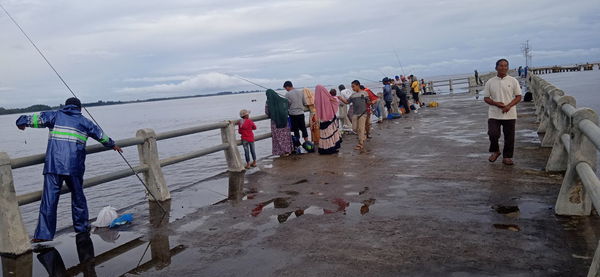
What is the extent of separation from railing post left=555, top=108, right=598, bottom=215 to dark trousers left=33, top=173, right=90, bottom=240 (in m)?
5.82

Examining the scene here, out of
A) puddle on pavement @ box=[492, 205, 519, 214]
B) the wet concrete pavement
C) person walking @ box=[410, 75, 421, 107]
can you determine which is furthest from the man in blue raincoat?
person walking @ box=[410, 75, 421, 107]

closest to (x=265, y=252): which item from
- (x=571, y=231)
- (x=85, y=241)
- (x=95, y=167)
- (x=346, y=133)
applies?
(x=85, y=241)

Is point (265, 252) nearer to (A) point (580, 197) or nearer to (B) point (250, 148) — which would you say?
(A) point (580, 197)

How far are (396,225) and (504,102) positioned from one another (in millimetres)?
3656

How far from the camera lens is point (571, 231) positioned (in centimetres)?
446

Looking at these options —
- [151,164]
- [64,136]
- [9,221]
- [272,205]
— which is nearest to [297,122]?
[151,164]

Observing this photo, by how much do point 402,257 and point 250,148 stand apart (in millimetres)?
6251

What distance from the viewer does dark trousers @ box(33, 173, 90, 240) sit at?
5406mm

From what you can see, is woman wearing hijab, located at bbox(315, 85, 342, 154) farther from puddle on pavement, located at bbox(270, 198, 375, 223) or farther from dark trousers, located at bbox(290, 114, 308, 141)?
puddle on pavement, located at bbox(270, 198, 375, 223)

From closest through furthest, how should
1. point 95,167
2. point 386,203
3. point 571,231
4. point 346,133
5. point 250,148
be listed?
point 571,231
point 386,203
point 250,148
point 346,133
point 95,167

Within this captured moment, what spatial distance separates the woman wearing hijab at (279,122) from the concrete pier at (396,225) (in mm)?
2144

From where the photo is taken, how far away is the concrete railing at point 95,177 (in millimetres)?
5137

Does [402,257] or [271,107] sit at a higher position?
[271,107]

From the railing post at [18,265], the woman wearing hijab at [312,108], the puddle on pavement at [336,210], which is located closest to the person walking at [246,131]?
the woman wearing hijab at [312,108]
